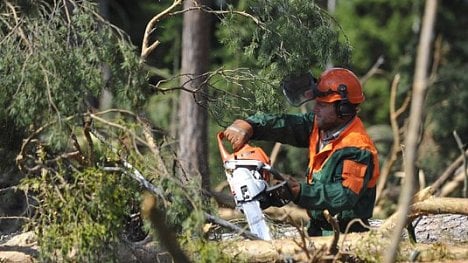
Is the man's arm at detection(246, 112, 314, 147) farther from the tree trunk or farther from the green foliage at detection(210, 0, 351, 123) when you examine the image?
the tree trunk

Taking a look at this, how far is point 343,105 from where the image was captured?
6797mm

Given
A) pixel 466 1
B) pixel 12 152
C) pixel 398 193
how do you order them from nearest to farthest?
pixel 12 152, pixel 398 193, pixel 466 1

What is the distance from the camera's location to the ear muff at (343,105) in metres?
6.79

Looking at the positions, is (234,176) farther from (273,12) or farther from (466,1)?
(466,1)

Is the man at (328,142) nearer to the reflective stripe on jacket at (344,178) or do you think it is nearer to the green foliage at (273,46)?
the reflective stripe on jacket at (344,178)

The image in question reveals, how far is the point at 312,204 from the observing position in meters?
6.48

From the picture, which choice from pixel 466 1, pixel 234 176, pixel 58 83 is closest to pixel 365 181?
pixel 234 176

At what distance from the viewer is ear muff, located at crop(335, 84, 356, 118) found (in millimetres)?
6789

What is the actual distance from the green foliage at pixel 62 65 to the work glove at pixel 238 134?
631mm

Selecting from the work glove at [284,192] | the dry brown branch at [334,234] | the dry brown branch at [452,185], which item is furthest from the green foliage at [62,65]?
the dry brown branch at [452,185]

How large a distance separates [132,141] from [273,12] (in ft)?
5.81

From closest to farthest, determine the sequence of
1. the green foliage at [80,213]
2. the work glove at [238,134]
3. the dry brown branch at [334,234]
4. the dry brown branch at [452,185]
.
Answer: the dry brown branch at [334,234], the green foliage at [80,213], the work glove at [238,134], the dry brown branch at [452,185]

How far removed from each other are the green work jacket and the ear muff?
3.0 inches

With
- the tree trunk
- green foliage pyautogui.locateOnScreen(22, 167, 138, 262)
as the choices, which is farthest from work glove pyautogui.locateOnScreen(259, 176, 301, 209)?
the tree trunk
